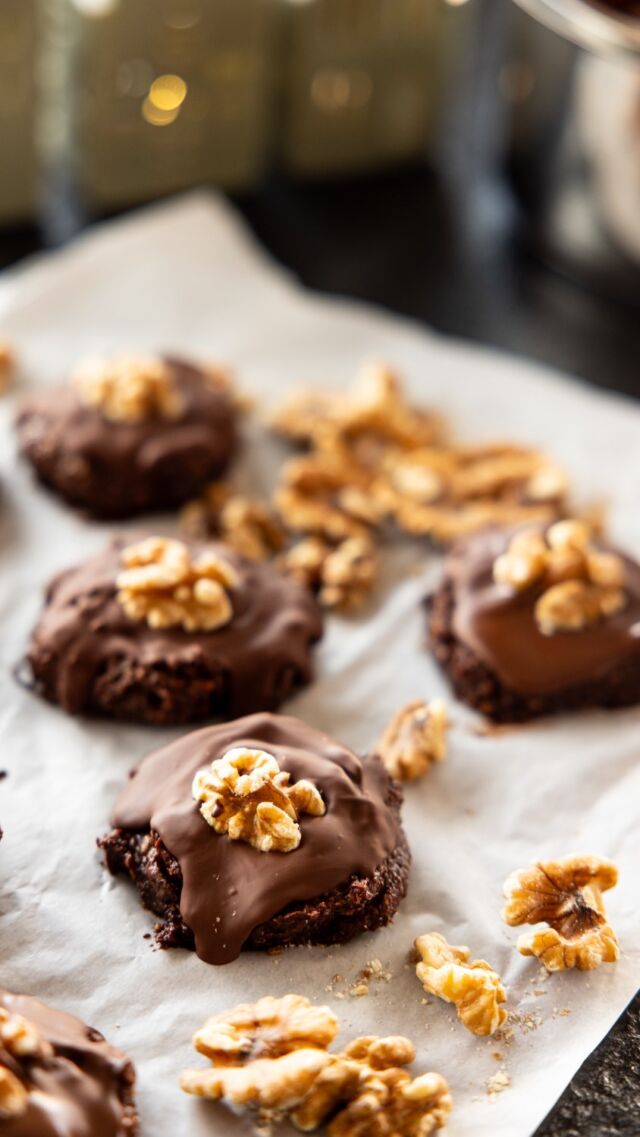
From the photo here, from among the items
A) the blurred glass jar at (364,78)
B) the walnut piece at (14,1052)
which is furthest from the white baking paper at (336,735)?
the blurred glass jar at (364,78)

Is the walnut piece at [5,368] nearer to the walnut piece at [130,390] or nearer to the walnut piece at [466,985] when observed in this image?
the walnut piece at [130,390]

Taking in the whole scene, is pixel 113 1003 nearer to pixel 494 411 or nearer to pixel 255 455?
pixel 255 455

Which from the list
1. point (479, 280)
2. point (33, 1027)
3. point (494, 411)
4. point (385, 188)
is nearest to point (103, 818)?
point (33, 1027)

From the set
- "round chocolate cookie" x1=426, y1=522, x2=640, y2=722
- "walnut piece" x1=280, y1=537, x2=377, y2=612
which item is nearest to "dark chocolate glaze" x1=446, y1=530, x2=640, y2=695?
"round chocolate cookie" x1=426, y1=522, x2=640, y2=722

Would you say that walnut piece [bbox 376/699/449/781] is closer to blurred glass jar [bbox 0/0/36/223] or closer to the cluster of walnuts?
the cluster of walnuts

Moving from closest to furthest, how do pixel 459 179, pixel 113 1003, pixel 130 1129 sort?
pixel 130 1129 → pixel 113 1003 → pixel 459 179

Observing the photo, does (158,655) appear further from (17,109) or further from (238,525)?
(17,109)

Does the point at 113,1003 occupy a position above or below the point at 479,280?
below
